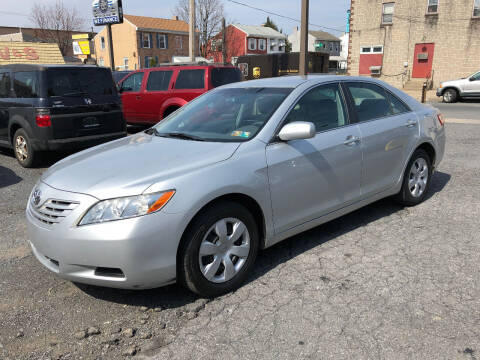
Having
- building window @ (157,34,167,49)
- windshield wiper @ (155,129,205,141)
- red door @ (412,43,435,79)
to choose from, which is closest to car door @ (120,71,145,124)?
windshield wiper @ (155,129,205,141)

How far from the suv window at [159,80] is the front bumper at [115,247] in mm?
8211

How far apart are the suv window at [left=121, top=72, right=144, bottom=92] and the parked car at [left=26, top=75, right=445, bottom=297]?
25.1 ft

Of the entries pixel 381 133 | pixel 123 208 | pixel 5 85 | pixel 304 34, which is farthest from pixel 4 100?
pixel 304 34

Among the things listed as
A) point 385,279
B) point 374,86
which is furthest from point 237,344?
point 374,86

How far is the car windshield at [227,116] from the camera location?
140 inches

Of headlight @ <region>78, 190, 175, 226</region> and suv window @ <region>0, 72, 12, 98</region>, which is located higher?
suv window @ <region>0, 72, 12, 98</region>

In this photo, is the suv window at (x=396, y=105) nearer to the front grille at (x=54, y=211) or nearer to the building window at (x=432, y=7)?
the front grille at (x=54, y=211)

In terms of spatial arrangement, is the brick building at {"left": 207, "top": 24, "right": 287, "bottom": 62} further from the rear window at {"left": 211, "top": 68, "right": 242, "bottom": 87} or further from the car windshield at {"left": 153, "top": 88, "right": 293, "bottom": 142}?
the car windshield at {"left": 153, "top": 88, "right": 293, "bottom": 142}

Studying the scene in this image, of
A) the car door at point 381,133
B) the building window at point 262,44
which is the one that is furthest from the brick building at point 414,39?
the building window at point 262,44

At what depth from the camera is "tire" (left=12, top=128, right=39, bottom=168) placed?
7379mm

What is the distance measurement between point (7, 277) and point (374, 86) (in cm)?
405

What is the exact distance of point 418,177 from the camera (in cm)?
496

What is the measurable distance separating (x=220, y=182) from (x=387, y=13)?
1174 inches

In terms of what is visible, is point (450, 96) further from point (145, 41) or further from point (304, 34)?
point (145, 41)
